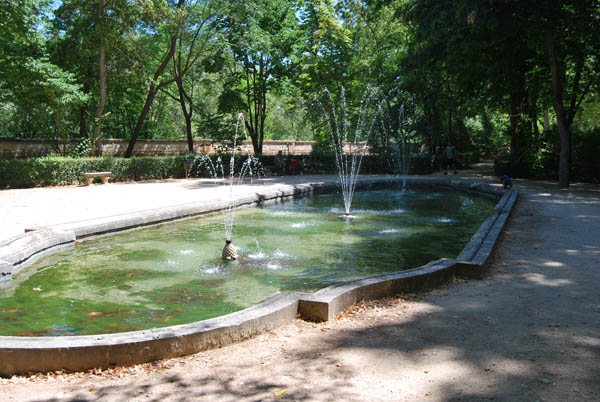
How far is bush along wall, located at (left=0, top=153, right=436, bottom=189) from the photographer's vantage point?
1675 centimetres

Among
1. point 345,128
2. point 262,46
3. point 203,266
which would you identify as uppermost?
point 262,46

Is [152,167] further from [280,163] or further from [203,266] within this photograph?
[203,266]

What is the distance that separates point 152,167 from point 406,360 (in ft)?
61.7

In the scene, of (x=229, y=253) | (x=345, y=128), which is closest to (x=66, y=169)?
(x=229, y=253)

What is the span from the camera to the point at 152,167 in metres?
20.6

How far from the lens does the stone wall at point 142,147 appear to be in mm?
21062

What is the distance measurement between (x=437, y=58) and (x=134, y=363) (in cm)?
1753

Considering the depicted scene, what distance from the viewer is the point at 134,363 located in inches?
136

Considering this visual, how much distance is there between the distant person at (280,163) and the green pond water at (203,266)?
1147cm

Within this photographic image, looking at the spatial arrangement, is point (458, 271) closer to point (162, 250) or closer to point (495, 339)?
point (495, 339)

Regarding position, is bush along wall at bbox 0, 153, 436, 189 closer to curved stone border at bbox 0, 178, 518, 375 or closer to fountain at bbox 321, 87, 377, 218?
fountain at bbox 321, 87, 377, 218

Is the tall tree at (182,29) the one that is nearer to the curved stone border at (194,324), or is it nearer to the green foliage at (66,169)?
the green foliage at (66,169)

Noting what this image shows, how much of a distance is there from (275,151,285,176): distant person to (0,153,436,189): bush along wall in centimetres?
44

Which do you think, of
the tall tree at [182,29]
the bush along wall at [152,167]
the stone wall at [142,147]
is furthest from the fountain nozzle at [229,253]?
the stone wall at [142,147]
